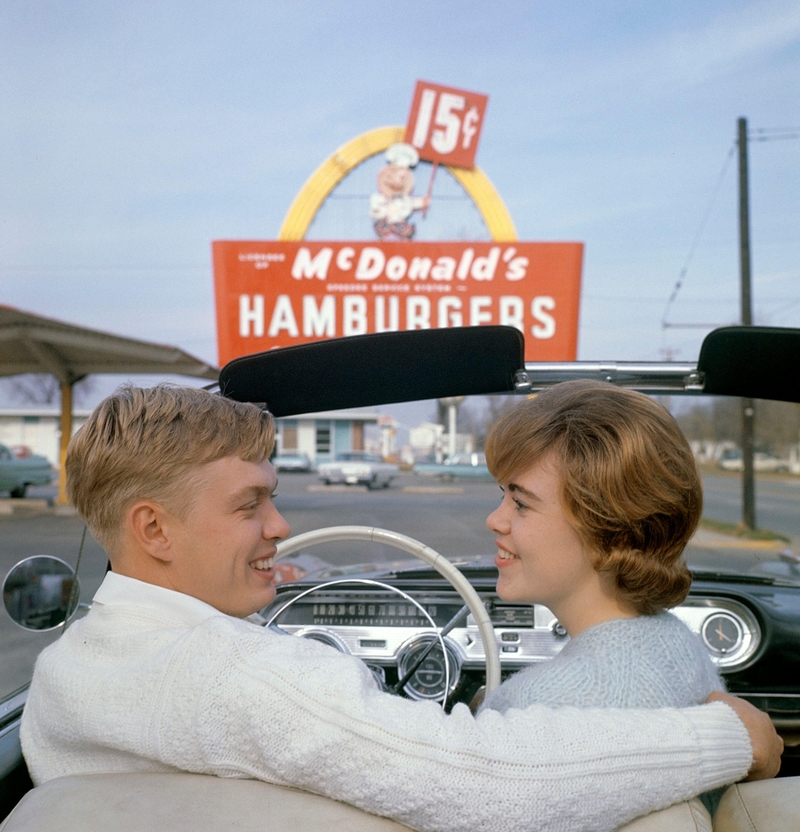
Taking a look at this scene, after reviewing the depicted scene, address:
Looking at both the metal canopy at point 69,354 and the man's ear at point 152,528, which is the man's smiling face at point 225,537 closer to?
the man's ear at point 152,528

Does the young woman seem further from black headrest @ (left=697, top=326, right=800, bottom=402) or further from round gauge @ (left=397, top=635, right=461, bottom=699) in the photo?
round gauge @ (left=397, top=635, right=461, bottom=699)

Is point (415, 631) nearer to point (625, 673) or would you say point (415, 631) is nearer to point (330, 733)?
point (625, 673)

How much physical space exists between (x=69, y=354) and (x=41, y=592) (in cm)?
1749

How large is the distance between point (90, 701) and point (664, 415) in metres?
0.99

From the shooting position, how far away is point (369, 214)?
19.3 meters

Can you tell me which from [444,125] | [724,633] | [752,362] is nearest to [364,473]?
[724,633]

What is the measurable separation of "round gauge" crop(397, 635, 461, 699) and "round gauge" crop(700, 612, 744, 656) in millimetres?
884

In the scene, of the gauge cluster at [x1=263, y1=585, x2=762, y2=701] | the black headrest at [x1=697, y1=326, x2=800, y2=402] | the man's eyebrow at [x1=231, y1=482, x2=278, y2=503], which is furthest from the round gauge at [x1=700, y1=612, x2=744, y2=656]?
the man's eyebrow at [x1=231, y1=482, x2=278, y2=503]

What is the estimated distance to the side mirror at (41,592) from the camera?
2.05 meters

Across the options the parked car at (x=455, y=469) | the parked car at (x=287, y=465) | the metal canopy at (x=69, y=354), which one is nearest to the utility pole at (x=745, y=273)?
the parked car at (x=287, y=465)

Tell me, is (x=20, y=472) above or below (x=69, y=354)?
below

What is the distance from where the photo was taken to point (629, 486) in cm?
138

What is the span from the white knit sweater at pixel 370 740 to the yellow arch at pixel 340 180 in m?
18.4

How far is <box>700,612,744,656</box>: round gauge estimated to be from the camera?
2.64 metres
